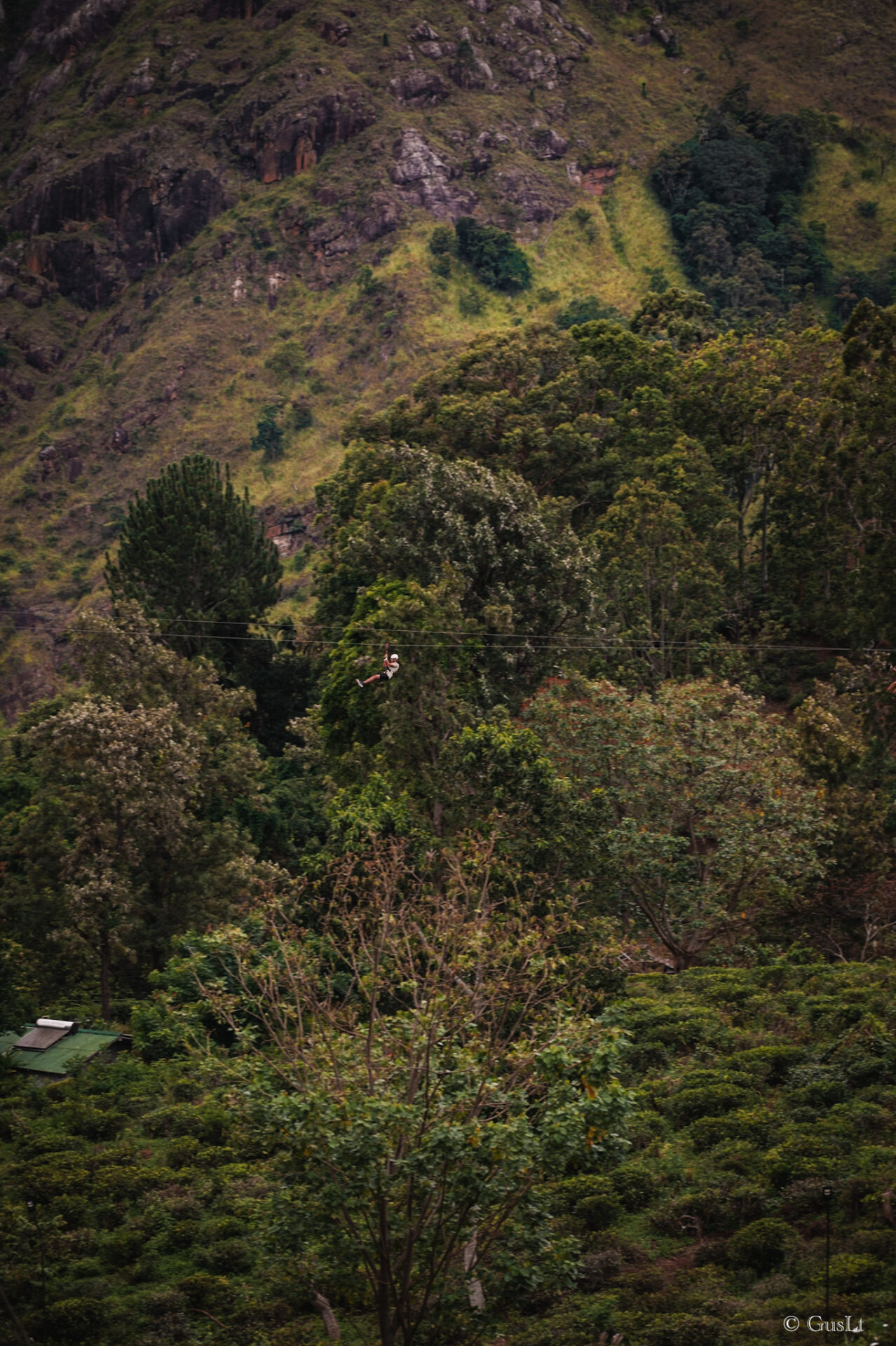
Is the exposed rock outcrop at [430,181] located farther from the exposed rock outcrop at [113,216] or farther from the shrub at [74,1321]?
the shrub at [74,1321]

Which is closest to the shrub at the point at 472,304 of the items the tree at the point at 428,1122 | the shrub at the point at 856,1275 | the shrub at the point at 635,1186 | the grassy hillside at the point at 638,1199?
the grassy hillside at the point at 638,1199

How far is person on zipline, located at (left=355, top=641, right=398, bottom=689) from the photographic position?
73.6 feet

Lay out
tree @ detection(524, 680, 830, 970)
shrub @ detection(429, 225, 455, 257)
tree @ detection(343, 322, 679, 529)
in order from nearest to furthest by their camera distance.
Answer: tree @ detection(524, 680, 830, 970)
tree @ detection(343, 322, 679, 529)
shrub @ detection(429, 225, 455, 257)

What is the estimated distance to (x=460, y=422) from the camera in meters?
37.4

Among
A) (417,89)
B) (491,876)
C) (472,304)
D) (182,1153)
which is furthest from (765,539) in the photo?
(417,89)

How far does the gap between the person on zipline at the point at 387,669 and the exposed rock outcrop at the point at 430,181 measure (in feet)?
232

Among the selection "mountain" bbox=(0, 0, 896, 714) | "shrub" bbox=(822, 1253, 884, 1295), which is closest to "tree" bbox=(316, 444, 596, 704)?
"shrub" bbox=(822, 1253, 884, 1295)

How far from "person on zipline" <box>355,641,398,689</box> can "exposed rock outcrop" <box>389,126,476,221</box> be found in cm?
7057

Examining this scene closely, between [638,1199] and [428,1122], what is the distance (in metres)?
5.18

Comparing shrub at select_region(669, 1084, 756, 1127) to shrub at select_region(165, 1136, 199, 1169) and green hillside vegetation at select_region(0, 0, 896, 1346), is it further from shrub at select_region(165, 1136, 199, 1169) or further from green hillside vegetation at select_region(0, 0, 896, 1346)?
shrub at select_region(165, 1136, 199, 1169)

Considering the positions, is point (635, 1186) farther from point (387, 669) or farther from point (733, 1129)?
point (387, 669)

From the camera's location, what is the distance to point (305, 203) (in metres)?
91.1

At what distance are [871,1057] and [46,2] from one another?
13683cm

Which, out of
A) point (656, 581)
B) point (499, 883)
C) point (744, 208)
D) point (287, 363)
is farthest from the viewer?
point (744, 208)
